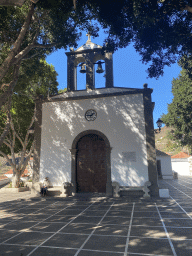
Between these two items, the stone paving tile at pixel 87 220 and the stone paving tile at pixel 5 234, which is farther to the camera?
the stone paving tile at pixel 87 220

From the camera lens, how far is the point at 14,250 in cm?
399

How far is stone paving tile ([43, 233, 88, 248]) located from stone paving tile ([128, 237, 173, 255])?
1185 millimetres

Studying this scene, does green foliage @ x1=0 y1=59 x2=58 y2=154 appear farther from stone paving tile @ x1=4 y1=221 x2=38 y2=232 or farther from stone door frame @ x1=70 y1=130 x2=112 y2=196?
stone paving tile @ x1=4 y1=221 x2=38 y2=232

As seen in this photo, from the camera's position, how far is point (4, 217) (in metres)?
6.77

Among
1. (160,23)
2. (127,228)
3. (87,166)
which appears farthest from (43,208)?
(160,23)

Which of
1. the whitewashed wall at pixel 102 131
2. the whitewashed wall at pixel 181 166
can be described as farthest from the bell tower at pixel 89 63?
the whitewashed wall at pixel 181 166

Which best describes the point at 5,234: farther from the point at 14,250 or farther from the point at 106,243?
the point at 106,243

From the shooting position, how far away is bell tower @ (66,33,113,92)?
11.0m

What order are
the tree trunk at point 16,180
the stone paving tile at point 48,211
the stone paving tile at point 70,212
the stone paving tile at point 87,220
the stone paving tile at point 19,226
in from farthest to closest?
the tree trunk at point 16,180
the stone paving tile at point 48,211
the stone paving tile at point 70,212
the stone paving tile at point 87,220
the stone paving tile at point 19,226

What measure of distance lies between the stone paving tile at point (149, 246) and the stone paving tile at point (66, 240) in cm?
119

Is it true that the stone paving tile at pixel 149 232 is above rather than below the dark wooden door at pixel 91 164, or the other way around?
below

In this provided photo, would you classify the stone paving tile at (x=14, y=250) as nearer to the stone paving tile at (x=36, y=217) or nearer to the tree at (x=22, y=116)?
the stone paving tile at (x=36, y=217)

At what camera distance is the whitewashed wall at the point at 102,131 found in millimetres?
9891

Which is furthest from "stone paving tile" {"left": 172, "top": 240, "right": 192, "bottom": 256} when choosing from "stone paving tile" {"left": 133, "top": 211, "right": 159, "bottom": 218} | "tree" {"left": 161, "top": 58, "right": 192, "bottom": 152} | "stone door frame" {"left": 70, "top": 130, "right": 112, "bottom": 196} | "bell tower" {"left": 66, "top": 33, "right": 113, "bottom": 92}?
"tree" {"left": 161, "top": 58, "right": 192, "bottom": 152}
